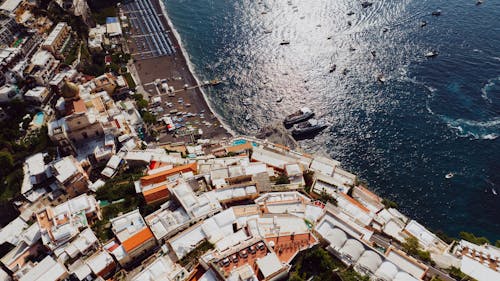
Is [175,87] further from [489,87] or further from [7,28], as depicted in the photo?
[489,87]

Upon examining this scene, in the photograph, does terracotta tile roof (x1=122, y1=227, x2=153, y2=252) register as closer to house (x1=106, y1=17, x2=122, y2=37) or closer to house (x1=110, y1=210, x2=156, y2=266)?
house (x1=110, y1=210, x2=156, y2=266)

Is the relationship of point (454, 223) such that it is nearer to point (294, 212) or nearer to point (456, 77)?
point (294, 212)

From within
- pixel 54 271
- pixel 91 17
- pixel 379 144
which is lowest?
pixel 54 271

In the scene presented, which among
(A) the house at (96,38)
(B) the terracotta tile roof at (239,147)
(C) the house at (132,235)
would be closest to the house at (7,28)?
(A) the house at (96,38)

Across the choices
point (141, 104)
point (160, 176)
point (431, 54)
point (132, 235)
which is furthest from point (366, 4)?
point (132, 235)

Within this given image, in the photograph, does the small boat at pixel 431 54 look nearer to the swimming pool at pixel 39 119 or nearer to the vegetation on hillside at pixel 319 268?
the vegetation on hillside at pixel 319 268

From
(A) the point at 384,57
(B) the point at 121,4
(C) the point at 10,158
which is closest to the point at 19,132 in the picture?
(C) the point at 10,158
